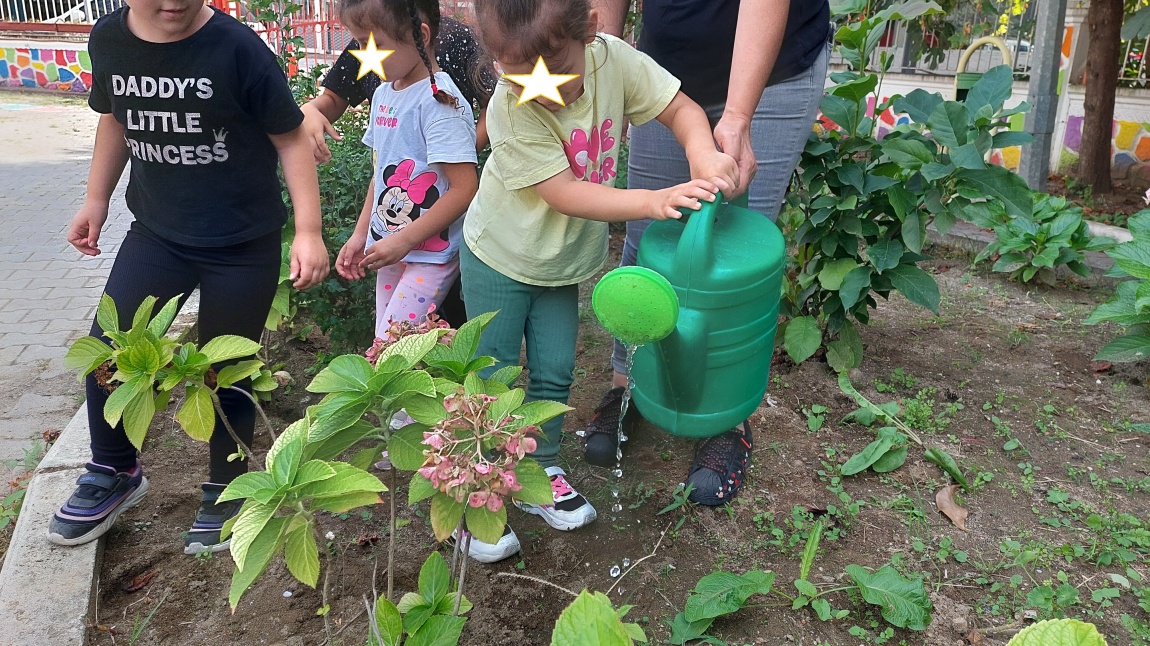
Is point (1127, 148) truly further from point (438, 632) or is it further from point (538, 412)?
point (438, 632)

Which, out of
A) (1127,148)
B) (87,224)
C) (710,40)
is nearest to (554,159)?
(710,40)

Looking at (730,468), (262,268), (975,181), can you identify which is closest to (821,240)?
(975,181)

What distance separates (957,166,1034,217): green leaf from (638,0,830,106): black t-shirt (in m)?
0.62

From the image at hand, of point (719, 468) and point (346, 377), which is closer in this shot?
point (346, 377)

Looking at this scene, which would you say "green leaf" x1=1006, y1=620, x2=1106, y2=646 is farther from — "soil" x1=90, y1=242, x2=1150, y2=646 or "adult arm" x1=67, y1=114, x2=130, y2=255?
"adult arm" x1=67, y1=114, x2=130, y2=255

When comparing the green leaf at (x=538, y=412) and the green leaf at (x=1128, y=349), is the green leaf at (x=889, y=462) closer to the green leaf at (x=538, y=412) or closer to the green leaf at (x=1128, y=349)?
the green leaf at (x=1128, y=349)

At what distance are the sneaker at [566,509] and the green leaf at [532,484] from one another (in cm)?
79

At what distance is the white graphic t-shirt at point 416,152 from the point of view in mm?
2000

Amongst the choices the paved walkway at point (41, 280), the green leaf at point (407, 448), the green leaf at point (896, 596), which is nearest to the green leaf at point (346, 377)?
the green leaf at point (407, 448)

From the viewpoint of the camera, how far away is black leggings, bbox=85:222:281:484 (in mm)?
1828

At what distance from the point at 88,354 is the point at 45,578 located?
733mm

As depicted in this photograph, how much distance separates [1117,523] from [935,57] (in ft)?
18.4

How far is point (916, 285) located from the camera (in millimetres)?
2428

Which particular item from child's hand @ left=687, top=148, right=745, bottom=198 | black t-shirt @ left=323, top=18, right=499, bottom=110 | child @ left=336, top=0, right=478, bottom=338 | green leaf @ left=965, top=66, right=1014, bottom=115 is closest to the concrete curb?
child @ left=336, top=0, right=478, bottom=338
